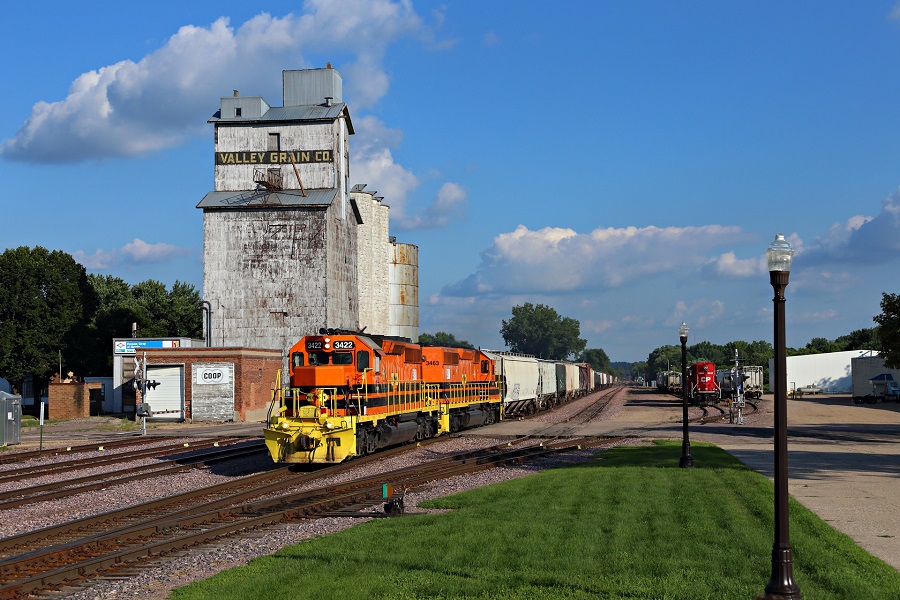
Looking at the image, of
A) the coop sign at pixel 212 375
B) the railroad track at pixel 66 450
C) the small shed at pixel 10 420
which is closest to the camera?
the railroad track at pixel 66 450

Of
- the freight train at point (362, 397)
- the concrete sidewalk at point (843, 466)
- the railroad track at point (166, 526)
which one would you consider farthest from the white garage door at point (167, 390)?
the railroad track at point (166, 526)

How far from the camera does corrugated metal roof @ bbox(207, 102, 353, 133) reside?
6988cm

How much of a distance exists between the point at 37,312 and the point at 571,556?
82.7 metres

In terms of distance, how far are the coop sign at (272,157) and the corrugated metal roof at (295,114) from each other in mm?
2588

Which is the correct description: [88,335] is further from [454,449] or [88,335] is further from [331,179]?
[454,449]

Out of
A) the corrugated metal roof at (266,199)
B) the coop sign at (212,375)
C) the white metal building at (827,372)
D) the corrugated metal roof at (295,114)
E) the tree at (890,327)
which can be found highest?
the corrugated metal roof at (295,114)

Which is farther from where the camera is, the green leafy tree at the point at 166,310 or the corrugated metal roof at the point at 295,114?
the green leafy tree at the point at 166,310

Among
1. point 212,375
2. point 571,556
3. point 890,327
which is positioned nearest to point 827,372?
point 890,327

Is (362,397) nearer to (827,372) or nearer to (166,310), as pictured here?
(166,310)

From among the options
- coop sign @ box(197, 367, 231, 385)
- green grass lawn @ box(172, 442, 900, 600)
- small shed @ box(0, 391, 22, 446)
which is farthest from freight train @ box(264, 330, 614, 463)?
coop sign @ box(197, 367, 231, 385)

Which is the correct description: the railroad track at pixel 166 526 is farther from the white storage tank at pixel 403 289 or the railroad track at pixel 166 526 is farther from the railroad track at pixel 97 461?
the white storage tank at pixel 403 289

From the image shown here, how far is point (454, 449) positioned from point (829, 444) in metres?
16.1

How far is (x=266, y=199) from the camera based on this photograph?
67562mm

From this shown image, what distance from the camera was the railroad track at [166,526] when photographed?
13508 mm
